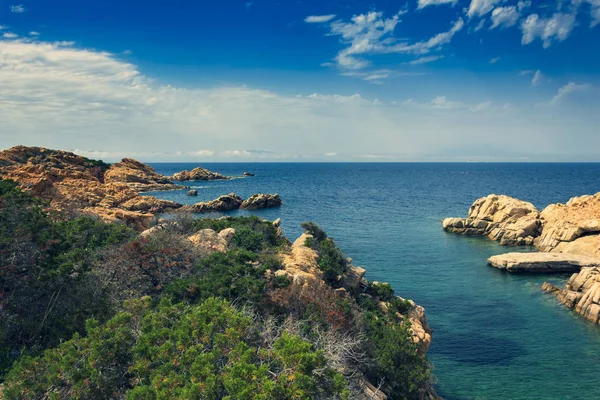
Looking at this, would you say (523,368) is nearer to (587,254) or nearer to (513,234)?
(587,254)

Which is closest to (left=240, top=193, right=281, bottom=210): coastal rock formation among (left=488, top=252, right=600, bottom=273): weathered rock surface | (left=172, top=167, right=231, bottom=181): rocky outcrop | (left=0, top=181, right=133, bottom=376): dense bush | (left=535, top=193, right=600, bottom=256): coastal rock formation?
(left=535, top=193, right=600, bottom=256): coastal rock formation

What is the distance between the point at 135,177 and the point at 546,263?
94.6 m

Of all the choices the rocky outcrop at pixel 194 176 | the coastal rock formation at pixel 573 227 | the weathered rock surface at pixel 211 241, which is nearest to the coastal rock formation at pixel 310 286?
the weathered rock surface at pixel 211 241

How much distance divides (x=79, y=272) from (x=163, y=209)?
5289 cm

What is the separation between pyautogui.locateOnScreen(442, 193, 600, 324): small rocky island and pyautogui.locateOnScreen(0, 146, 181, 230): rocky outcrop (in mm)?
35058

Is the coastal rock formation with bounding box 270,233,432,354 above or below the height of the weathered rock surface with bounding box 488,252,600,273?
above

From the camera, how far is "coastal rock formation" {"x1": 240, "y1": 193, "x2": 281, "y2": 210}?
83.3m

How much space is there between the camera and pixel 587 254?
42.3 meters

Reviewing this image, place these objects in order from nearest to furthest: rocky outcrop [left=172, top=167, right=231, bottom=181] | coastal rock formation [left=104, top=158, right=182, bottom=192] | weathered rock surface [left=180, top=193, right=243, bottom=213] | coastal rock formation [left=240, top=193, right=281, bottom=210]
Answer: weathered rock surface [left=180, top=193, right=243, bottom=213]
coastal rock formation [left=240, top=193, right=281, bottom=210]
coastal rock formation [left=104, top=158, right=182, bottom=192]
rocky outcrop [left=172, top=167, right=231, bottom=181]

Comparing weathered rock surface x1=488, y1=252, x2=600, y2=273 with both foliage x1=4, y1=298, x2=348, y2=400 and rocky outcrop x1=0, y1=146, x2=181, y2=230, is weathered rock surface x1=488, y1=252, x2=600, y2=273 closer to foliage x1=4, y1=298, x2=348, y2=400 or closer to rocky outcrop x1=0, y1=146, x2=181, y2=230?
rocky outcrop x1=0, y1=146, x2=181, y2=230

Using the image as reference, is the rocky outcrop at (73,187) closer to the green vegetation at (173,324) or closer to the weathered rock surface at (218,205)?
the weathered rock surface at (218,205)

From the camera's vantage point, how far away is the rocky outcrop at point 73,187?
35.3 meters

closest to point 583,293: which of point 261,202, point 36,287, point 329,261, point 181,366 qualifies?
point 329,261

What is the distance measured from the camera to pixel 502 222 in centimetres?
5772
